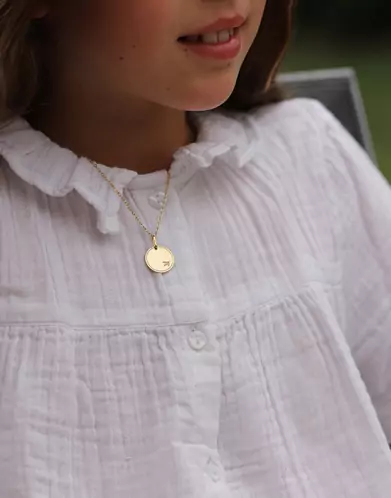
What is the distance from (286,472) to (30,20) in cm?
44

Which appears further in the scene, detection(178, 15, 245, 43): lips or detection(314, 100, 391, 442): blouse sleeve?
detection(314, 100, 391, 442): blouse sleeve

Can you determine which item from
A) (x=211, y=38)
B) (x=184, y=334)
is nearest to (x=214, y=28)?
(x=211, y=38)

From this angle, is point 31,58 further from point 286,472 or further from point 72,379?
point 286,472

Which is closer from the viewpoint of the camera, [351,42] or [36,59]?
[36,59]

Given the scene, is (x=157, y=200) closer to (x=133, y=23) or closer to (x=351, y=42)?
(x=133, y=23)

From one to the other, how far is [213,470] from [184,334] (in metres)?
0.11

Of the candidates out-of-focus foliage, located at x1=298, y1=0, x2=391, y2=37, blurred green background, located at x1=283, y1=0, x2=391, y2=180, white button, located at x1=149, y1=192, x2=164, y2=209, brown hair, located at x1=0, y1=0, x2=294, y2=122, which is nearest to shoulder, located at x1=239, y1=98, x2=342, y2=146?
brown hair, located at x1=0, y1=0, x2=294, y2=122

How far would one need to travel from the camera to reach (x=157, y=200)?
739 mm

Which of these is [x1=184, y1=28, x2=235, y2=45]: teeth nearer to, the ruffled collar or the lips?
the lips

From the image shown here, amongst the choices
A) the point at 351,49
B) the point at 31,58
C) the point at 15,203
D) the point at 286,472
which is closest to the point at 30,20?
the point at 31,58

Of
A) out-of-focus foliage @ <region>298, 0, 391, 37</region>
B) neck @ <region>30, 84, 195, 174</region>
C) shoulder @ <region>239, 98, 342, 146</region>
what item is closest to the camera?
neck @ <region>30, 84, 195, 174</region>

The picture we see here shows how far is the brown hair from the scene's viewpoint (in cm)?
67

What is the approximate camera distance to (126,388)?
0.67m

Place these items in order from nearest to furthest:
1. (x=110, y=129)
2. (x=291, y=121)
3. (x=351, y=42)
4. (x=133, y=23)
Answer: (x=133, y=23)
(x=110, y=129)
(x=291, y=121)
(x=351, y=42)
